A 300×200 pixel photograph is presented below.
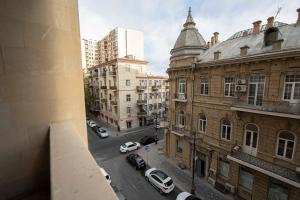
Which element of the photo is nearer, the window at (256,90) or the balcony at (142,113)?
the window at (256,90)

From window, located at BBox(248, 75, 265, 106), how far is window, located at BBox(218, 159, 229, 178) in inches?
198

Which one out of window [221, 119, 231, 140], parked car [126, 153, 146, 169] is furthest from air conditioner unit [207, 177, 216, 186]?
parked car [126, 153, 146, 169]

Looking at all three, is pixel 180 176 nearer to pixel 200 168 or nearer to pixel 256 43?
pixel 200 168

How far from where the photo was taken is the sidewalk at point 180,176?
11125 millimetres

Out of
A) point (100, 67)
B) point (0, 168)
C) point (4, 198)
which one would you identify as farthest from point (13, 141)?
point (100, 67)

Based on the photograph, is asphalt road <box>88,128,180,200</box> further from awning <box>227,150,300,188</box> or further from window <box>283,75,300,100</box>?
window <box>283,75,300,100</box>

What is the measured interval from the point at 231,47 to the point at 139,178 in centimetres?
1382

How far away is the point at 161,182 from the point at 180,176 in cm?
259

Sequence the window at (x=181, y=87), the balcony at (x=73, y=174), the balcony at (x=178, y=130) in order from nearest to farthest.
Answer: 1. the balcony at (x=73, y=174)
2. the window at (x=181, y=87)
3. the balcony at (x=178, y=130)

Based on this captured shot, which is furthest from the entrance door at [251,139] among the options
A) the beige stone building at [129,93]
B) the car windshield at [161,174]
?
the beige stone building at [129,93]

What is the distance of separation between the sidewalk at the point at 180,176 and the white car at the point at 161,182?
3.58 feet

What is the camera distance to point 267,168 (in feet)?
28.8

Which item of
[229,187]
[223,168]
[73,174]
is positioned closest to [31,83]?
[73,174]

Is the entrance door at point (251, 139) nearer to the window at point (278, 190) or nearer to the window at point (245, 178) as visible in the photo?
the window at point (245, 178)
